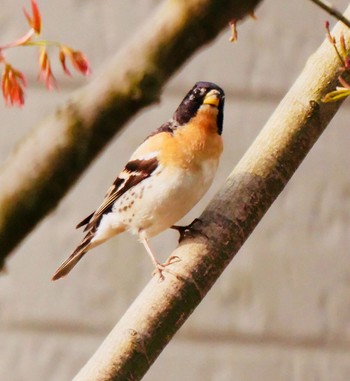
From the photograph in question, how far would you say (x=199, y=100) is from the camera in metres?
0.49

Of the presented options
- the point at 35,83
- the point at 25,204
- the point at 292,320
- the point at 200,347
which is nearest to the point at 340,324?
the point at 292,320

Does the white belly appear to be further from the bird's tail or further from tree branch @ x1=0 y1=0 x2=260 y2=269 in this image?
tree branch @ x1=0 y1=0 x2=260 y2=269

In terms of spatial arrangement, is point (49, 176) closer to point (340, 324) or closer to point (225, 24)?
point (225, 24)

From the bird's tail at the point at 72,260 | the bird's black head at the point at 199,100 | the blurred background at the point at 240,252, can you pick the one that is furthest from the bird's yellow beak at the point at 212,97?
the blurred background at the point at 240,252

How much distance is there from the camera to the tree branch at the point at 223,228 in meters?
0.39

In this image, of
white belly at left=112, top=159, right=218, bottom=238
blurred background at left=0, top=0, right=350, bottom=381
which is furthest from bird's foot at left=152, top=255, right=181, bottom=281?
blurred background at left=0, top=0, right=350, bottom=381

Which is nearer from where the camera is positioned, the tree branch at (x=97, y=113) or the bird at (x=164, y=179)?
the tree branch at (x=97, y=113)

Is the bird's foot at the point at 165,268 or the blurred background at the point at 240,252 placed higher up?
the blurred background at the point at 240,252

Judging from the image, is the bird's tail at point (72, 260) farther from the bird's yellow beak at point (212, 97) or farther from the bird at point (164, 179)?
the bird's yellow beak at point (212, 97)

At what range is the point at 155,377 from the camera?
115 cm

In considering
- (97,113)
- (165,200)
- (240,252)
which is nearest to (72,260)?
(165,200)

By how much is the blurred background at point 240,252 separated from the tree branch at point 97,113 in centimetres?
80

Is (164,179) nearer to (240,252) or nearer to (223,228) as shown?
(223,228)

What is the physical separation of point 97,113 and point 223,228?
0.39 feet
